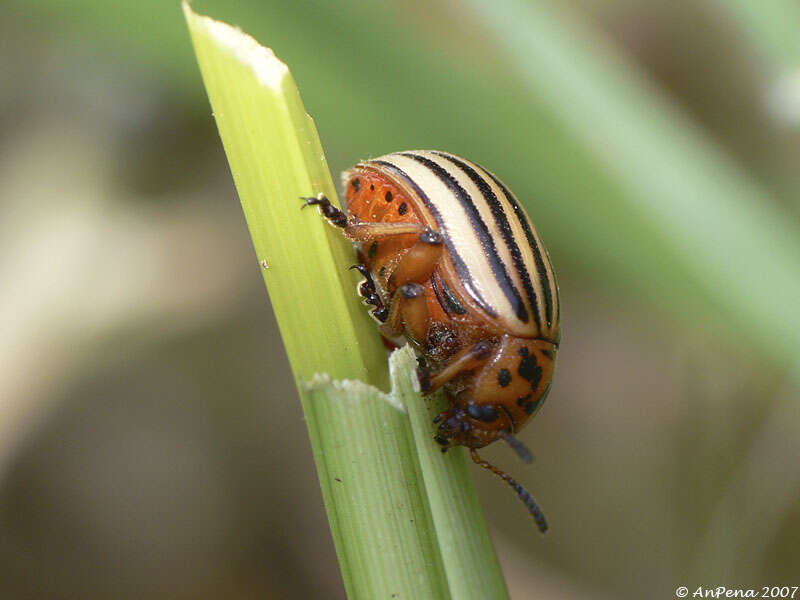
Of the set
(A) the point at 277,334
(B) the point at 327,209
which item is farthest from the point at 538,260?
(A) the point at 277,334

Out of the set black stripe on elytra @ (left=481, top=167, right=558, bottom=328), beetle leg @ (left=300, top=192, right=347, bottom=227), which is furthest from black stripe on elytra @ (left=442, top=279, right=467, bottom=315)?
beetle leg @ (left=300, top=192, right=347, bottom=227)

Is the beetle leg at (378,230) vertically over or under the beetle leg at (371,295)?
over

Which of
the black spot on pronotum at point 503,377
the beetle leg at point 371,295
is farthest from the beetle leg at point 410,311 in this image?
the black spot on pronotum at point 503,377

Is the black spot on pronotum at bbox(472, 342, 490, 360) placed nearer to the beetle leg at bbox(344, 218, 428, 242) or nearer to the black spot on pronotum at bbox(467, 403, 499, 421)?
the black spot on pronotum at bbox(467, 403, 499, 421)

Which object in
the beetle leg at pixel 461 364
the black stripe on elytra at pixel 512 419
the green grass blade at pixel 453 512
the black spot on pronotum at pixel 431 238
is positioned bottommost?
the green grass blade at pixel 453 512

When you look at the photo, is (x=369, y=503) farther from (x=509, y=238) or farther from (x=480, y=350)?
(x=509, y=238)

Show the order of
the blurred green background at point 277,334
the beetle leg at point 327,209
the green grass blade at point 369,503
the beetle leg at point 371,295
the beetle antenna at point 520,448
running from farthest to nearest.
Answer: the blurred green background at point 277,334 → the beetle antenna at point 520,448 → the beetle leg at point 371,295 → the beetle leg at point 327,209 → the green grass blade at point 369,503

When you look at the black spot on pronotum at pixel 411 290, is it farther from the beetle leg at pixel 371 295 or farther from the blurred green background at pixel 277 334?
the blurred green background at pixel 277 334
